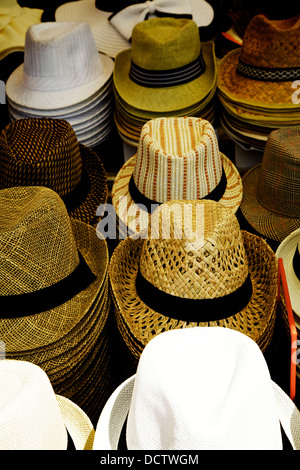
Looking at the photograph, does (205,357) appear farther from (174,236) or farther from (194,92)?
(194,92)

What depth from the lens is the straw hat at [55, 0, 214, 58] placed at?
3.04 meters

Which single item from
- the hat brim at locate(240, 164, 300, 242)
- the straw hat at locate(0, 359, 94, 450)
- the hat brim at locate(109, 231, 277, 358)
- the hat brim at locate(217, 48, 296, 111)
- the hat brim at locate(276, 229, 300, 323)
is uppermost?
the hat brim at locate(217, 48, 296, 111)

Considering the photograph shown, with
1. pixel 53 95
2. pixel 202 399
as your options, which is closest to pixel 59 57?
pixel 53 95

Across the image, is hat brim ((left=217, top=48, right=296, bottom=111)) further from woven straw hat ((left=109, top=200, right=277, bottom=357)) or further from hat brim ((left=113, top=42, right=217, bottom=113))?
woven straw hat ((left=109, top=200, right=277, bottom=357))

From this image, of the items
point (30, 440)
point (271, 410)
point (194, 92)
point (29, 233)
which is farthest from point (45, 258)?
point (194, 92)

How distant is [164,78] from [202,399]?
5.84 feet

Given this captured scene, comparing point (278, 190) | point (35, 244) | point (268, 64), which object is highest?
point (268, 64)

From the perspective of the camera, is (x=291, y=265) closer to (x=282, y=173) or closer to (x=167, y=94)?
(x=282, y=173)

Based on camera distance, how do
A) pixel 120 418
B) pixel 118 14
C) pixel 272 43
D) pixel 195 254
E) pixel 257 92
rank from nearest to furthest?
pixel 120 418 → pixel 195 254 → pixel 272 43 → pixel 257 92 → pixel 118 14

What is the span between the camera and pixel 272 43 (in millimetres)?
2434

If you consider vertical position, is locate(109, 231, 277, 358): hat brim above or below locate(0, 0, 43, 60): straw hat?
below

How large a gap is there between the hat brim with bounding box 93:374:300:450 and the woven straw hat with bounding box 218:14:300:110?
1.54m

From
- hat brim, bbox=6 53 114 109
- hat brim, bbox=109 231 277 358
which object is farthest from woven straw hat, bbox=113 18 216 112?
hat brim, bbox=109 231 277 358

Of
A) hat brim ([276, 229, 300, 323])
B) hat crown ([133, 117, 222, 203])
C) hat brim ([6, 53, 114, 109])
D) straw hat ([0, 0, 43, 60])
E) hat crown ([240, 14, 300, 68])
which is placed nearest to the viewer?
hat brim ([276, 229, 300, 323])
